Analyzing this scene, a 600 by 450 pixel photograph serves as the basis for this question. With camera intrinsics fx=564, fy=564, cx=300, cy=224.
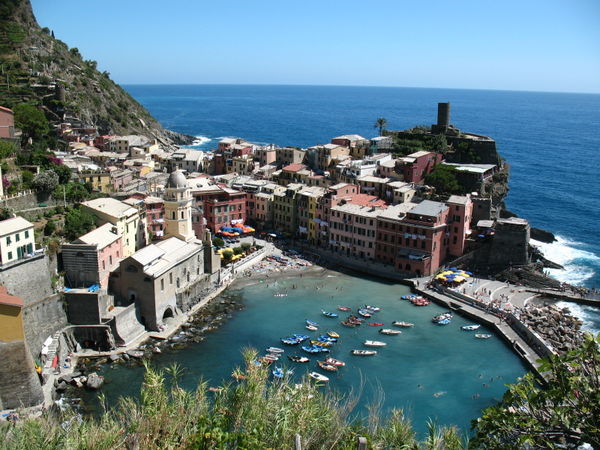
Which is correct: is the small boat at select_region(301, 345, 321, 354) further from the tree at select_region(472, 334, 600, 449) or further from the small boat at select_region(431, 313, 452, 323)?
the tree at select_region(472, 334, 600, 449)

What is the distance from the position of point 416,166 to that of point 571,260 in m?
21.6

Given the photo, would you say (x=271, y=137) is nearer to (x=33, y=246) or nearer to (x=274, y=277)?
(x=274, y=277)

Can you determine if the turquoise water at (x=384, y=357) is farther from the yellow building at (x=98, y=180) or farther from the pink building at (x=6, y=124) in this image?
the pink building at (x=6, y=124)

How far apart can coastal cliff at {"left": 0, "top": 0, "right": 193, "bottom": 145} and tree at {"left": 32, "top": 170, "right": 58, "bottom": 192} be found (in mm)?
41706

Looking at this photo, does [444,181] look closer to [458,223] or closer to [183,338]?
[458,223]

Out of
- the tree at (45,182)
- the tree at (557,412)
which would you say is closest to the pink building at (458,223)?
the tree at (45,182)

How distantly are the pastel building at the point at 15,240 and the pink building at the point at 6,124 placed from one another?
90.0ft

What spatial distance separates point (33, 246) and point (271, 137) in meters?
119

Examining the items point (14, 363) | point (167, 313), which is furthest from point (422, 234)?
point (14, 363)

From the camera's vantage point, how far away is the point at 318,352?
43.0 m

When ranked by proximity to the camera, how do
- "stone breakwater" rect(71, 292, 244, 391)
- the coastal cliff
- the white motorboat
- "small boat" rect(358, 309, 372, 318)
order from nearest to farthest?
"stone breakwater" rect(71, 292, 244, 391), the white motorboat, "small boat" rect(358, 309, 372, 318), the coastal cliff

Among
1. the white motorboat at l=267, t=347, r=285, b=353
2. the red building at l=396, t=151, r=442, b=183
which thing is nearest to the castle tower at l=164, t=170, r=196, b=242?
the white motorboat at l=267, t=347, r=285, b=353

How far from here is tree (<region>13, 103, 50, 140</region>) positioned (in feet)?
233

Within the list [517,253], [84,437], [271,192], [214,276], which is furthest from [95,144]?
[84,437]
